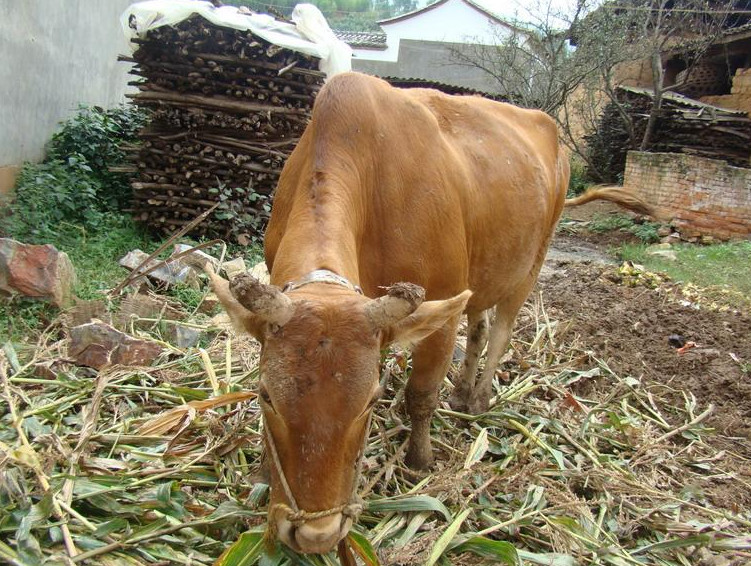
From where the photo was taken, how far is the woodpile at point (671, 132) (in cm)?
1518

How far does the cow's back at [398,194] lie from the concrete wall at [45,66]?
17.9 feet

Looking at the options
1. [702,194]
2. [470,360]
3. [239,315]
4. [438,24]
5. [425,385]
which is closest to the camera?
[239,315]

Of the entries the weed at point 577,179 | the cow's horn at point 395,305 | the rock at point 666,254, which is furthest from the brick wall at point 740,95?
the cow's horn at point 395,305

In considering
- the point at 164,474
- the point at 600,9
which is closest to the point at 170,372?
the point at 164,474

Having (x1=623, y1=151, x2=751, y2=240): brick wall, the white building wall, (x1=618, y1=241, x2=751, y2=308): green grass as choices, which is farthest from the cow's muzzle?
the white building wall

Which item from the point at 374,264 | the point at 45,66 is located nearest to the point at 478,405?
the point at 374,264

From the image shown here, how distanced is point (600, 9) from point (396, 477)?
52.5 feet

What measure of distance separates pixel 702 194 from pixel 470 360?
388 inches

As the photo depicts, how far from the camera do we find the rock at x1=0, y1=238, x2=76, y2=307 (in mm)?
5094

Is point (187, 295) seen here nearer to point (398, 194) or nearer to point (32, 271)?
point (32, 271)

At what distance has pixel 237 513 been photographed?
2795 mm

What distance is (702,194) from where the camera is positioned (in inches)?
493

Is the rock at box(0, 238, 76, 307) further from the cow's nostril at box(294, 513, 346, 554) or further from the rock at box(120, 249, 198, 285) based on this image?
the cow's nostril at box(294, 513, 346, 554)

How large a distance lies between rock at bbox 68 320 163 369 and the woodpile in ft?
49.4
